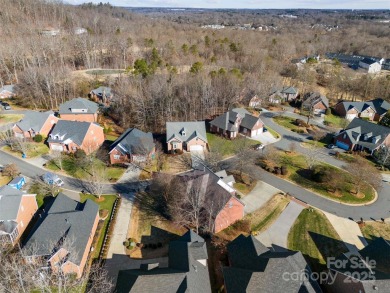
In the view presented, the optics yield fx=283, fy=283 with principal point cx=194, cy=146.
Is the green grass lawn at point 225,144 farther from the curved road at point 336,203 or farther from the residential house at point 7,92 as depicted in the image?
Answer: the residential house at point 7,92

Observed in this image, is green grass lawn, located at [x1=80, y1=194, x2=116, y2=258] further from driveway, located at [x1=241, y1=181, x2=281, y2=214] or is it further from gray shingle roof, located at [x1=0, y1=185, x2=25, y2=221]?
driveway, located at [x1=241, y1=181, x2=281, y2=214]

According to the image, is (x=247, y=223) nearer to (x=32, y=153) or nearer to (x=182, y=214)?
(x=182, y=214)

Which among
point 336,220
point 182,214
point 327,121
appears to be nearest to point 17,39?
point 182,214

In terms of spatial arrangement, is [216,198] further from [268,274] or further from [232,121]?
[232,121]

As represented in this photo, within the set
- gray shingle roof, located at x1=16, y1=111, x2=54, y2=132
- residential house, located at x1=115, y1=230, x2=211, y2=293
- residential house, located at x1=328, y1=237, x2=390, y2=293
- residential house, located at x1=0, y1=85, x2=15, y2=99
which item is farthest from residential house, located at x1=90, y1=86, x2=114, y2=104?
residential house, located at x1=328, y1=237, x2=390, y2=293

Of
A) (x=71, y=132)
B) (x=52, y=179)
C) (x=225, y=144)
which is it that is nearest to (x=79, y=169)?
(x=52, y=179)

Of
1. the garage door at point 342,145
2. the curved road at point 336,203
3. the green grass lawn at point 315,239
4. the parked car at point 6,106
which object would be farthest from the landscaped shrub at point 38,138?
the garage door at point 342,145
